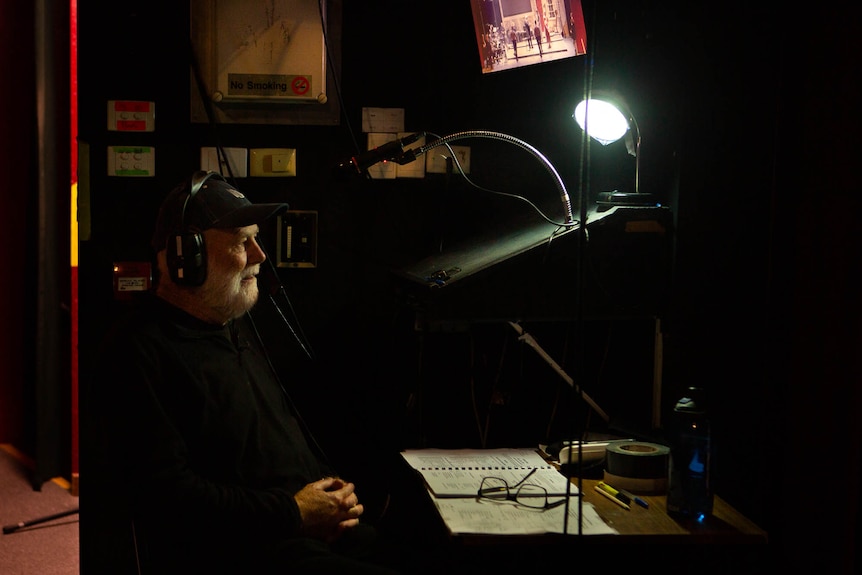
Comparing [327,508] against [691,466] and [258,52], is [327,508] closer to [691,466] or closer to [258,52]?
[691,466]

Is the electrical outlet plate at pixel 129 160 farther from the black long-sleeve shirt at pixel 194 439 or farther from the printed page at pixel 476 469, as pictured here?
the printed page at pixel 476 469

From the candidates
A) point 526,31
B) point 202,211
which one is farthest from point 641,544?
point 526,31

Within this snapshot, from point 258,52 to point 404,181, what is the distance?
56 cm

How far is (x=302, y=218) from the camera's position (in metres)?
2.56

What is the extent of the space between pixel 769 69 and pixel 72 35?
127 inches

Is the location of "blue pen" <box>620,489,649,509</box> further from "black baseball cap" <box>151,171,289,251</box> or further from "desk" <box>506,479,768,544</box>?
"black baseball cap" <box>151,171,289,251</box>

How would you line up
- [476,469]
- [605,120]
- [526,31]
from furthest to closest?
[526,31] < [605,120] < [476,469]

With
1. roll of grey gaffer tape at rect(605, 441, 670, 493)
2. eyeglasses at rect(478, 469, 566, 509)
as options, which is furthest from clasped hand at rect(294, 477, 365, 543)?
roll of grey gaffer tape at rect(605, 441, 670, 493)

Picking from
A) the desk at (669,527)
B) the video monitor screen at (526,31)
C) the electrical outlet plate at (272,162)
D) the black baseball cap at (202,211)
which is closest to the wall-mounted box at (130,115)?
the electrical outlet plate at (272,162)

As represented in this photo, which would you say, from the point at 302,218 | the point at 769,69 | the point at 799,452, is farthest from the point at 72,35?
the point at 799,452

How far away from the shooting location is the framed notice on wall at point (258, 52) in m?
2.45

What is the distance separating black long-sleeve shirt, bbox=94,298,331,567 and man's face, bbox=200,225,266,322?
0.06m

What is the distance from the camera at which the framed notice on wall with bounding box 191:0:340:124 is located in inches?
96.5

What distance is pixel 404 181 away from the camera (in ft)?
8.54
